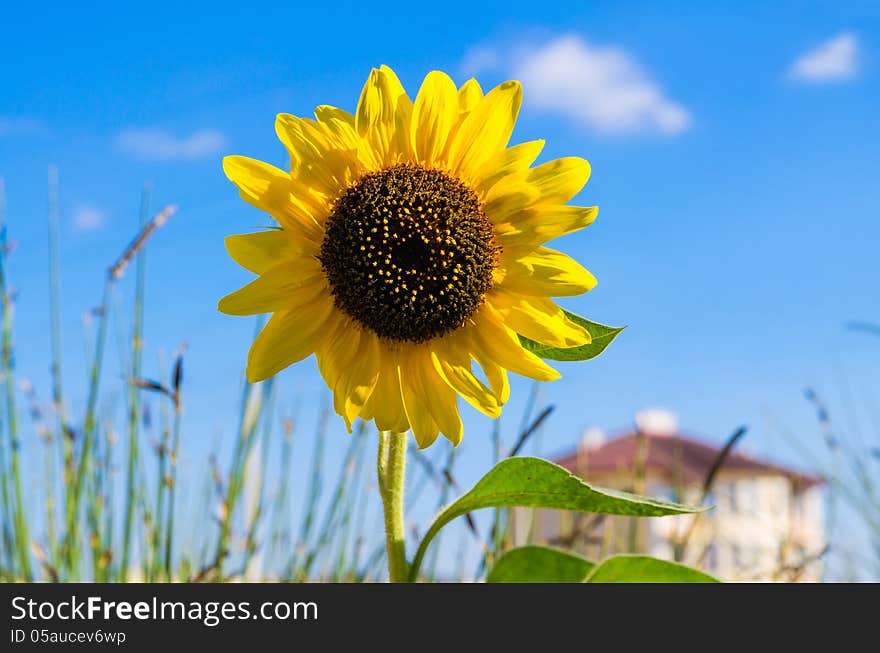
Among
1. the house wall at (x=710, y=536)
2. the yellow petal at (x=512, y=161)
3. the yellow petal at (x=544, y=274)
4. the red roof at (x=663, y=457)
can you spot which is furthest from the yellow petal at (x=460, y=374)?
the red roof at (x=663, y=457)

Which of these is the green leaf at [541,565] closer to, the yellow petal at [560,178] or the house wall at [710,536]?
the house wall at [710,536]

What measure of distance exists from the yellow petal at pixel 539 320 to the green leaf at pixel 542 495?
0.16 meters

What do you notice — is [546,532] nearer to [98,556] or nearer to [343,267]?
[98,556]

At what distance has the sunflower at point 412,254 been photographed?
110cm

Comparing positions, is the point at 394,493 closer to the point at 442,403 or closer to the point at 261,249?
the point at 442,403

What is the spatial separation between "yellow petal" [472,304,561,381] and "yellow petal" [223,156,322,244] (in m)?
0.27

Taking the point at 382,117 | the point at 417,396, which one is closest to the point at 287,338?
the point at 417,396

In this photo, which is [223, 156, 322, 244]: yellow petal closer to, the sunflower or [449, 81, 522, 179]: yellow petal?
the sunflower

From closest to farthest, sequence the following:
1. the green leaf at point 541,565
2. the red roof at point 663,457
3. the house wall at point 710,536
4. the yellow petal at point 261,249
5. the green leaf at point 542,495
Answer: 1. the green leaf at point 542,495
2. the yellow petal at point 261,249
3. the green leaf at point 541,565
4. the house wall at point 710,536
5. the red roof at point 663,457

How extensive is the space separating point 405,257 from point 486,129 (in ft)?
0.62

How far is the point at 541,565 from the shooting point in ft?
4.25
